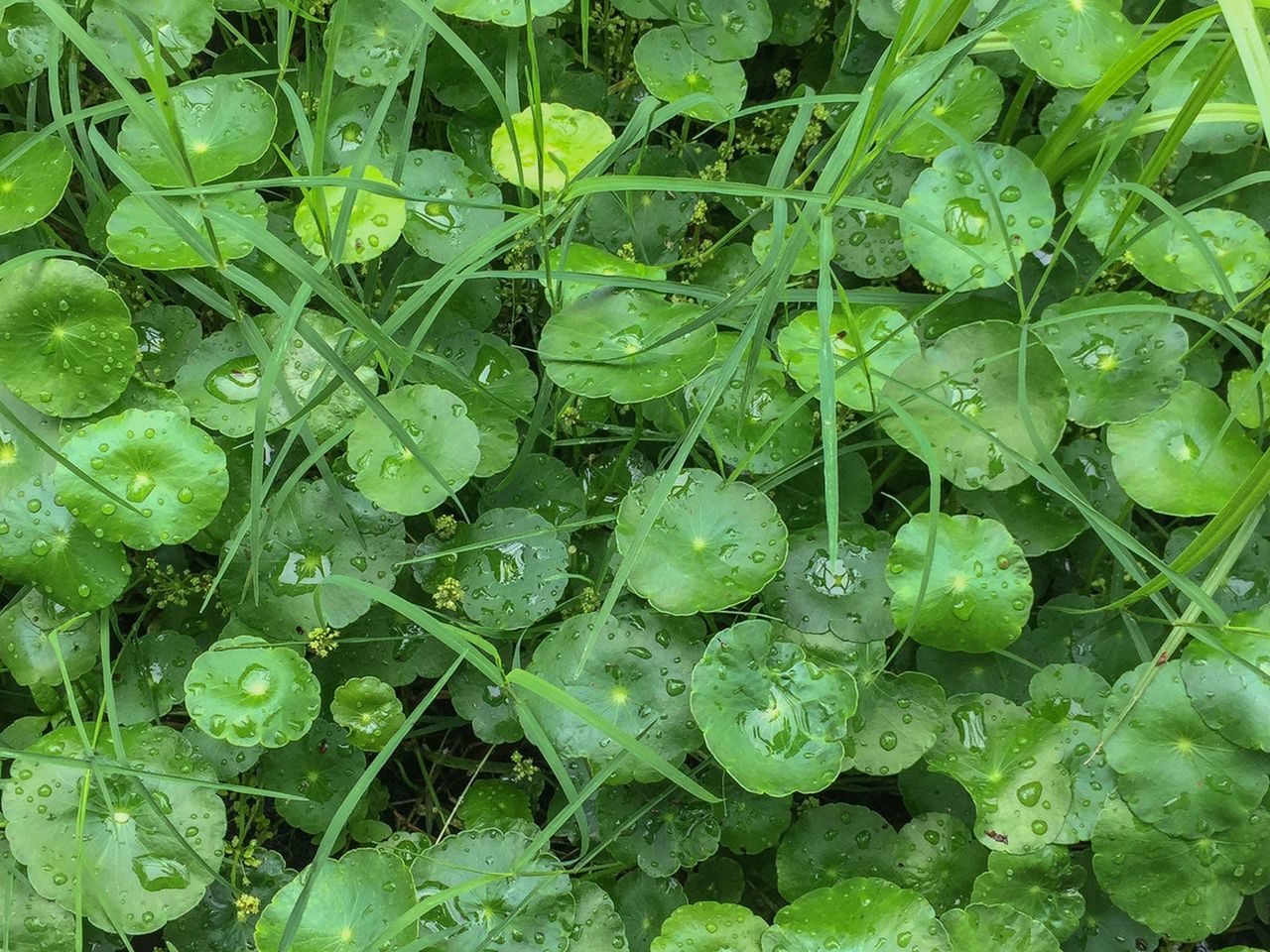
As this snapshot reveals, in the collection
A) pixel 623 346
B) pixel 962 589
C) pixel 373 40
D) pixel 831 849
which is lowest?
pixel 831 849

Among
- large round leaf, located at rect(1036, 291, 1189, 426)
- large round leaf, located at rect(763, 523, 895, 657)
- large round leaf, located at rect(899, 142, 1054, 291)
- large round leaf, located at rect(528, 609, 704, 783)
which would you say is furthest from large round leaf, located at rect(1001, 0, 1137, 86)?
large round leaf, located at rect(528, 609, 704, 783)

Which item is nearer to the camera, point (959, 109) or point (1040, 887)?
point (1040, 887)

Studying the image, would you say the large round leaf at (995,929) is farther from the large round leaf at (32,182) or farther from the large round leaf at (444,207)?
the large round leaf at (32,182)

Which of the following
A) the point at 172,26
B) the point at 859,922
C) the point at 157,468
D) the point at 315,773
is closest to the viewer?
the point at 859,922

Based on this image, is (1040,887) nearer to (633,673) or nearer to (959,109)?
(633,673)

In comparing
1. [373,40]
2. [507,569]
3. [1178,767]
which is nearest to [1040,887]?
[1178,767]

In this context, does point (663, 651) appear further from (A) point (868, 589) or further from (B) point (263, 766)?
(B) point (263, 766)

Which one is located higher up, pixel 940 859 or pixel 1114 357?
pixel 1114 357

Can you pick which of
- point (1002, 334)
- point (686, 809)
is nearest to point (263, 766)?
point (686, 809)
